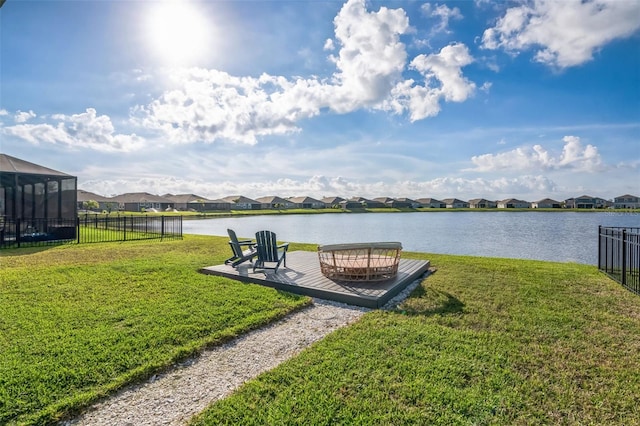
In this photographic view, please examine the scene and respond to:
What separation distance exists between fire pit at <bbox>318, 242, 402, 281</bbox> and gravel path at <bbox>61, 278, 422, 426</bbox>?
1.60 metres

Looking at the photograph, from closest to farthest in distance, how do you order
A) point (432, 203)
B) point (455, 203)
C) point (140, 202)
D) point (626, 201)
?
point (140, 202) → point (626, 201) → point (432, 203) → point (455, 203)

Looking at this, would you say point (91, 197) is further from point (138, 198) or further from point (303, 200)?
point (303, 200)

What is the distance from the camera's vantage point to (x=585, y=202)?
101938 mm

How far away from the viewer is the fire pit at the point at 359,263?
6070 millimetres

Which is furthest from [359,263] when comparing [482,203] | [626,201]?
[626,201]

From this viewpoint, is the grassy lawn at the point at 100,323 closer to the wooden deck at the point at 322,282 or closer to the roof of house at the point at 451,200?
the wooden deck at the point at 322,282

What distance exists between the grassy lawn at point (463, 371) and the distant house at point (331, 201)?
104 metres

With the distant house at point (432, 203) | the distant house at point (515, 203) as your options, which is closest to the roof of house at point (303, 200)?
the distant house at point (432, 203)

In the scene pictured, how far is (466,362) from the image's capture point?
10.4 feet

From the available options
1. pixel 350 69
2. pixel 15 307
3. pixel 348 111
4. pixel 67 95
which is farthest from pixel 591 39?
pixel 67 95

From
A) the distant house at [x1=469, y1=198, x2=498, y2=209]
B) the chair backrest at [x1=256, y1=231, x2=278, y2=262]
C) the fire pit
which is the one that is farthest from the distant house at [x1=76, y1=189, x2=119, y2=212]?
the distant house at [x1=469, y1=198, x2=498, y2=209]

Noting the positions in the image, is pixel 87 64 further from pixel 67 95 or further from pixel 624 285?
pixel 624 285

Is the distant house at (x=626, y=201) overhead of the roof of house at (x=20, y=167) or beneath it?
overhead

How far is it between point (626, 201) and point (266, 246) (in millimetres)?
135299
